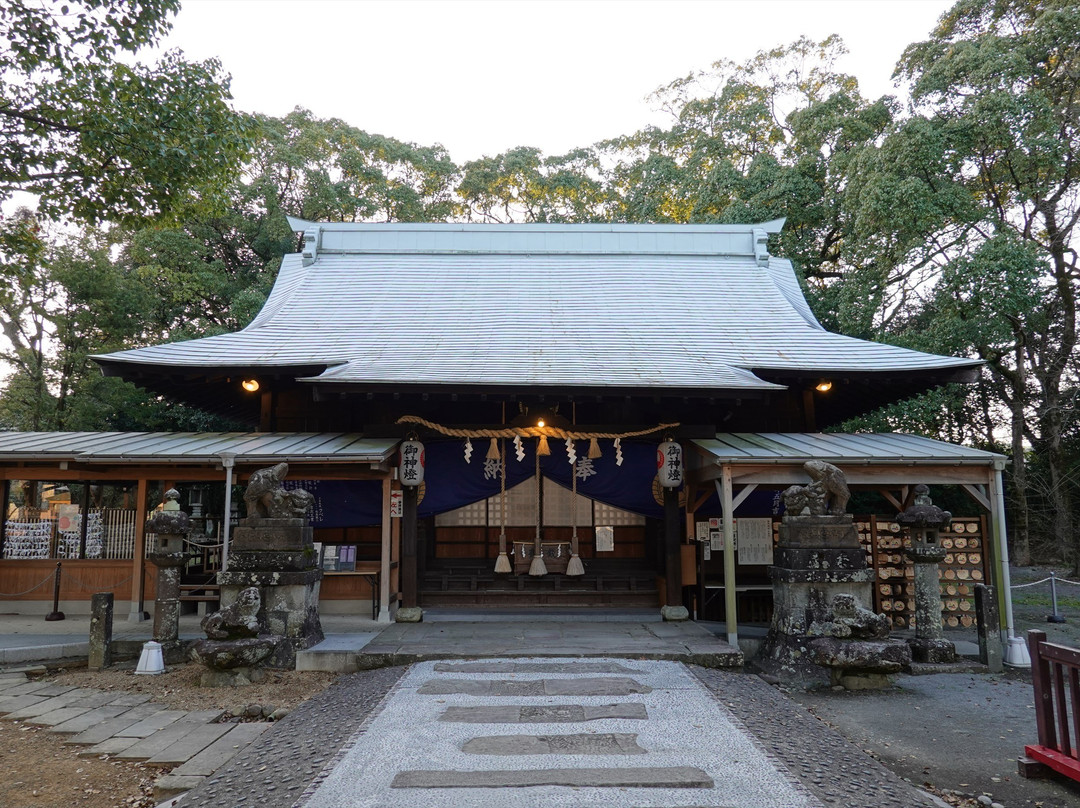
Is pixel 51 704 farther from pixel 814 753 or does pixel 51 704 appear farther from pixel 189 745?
pixel 814 753

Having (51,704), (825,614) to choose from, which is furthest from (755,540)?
(51,704)

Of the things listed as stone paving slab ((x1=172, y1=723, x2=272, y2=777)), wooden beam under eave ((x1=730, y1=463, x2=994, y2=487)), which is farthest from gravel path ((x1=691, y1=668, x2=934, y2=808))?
stone paving slab ((x1=172, y1=723, x2=272, y2=777))

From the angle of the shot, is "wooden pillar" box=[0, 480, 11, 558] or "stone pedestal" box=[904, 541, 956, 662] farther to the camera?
"wooden pillar" box=[0, 480, 11, 558]

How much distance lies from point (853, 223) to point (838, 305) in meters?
2.22

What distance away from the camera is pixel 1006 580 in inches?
333

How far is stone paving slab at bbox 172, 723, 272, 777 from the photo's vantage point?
490 cm

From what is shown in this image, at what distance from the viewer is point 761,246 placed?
14.3m

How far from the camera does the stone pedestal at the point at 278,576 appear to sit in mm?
7719

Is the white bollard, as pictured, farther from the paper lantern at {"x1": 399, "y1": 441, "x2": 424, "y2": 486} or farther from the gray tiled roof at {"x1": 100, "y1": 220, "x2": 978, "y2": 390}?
the gray tiled roof at {"x1": 100, "y1": 220, "x2": 978, "y2": 390}

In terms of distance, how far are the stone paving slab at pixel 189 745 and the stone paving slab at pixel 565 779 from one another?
2.06 m

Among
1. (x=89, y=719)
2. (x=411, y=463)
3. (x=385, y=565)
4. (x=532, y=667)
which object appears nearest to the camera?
(x=89, y=719)

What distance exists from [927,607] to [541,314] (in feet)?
24.1

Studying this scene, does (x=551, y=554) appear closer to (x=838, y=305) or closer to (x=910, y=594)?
(x=910, y=594)

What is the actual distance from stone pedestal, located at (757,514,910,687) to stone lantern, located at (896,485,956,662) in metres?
1.15
